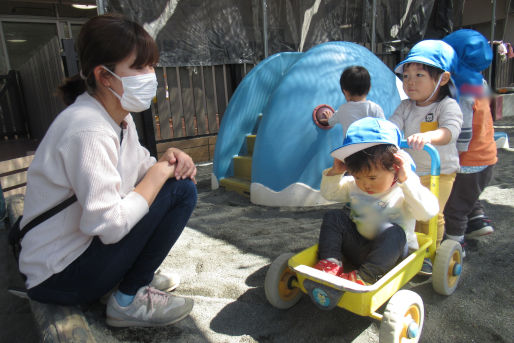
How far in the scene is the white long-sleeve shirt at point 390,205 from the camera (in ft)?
4.76

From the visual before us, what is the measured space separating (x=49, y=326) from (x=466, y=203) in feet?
7.05

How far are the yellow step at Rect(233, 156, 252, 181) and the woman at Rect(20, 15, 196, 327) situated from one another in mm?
2156

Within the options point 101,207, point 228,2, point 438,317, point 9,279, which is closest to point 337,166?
point 438,317

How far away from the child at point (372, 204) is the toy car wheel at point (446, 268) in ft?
0.45

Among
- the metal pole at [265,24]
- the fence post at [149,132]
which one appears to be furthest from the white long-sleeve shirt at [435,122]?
the metal pole at [265,24]

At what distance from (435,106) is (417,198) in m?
A: 0.79

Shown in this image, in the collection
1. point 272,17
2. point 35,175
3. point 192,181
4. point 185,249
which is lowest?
point 185,249

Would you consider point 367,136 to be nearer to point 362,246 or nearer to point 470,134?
point 362,246

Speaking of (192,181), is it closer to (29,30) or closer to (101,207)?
(101,207)

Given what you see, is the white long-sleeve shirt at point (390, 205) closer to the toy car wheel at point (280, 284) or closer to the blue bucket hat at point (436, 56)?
the toy car wheel at point (280, 284)

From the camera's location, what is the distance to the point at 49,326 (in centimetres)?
123

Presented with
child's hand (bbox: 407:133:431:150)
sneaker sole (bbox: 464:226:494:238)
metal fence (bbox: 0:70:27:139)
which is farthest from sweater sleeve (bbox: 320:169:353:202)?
metal fence (bbox: 0:70:27:139)

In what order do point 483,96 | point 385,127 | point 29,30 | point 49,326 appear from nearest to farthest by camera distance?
point 49,326 < point 385,127 < point 483,96 < point 29,30

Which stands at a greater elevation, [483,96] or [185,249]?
[483,96]
